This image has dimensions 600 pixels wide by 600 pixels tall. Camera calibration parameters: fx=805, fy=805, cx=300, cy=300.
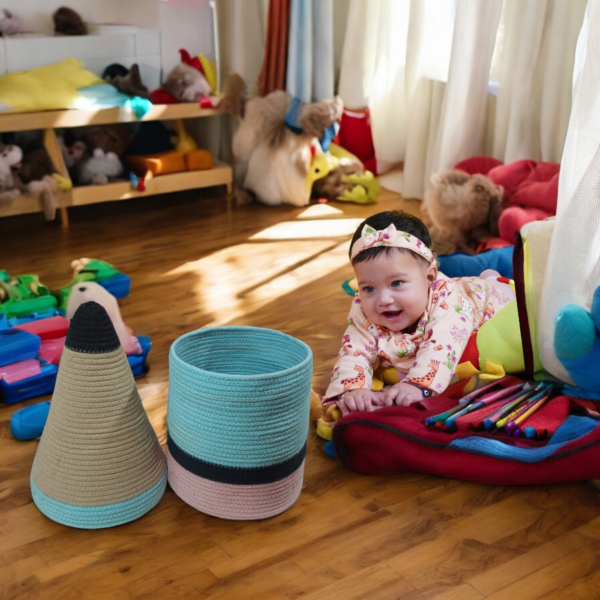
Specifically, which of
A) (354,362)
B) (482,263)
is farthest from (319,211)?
(354,362)

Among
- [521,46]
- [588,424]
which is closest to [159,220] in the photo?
[521,46]

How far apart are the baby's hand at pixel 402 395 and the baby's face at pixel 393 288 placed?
0.50ft

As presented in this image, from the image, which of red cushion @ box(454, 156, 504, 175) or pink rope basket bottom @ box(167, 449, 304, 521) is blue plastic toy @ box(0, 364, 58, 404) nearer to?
pink rope basket bottom @ box(167, 449, 304, 521)

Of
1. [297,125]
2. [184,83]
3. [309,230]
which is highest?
[184,83]

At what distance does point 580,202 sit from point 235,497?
2.98 feet

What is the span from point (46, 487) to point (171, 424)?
23cm

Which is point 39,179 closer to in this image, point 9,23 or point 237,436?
point 9,23

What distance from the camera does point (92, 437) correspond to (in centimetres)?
133

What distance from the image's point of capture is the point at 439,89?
3.26 m

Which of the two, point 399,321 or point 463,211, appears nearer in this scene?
point 399,321

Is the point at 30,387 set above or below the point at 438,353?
below

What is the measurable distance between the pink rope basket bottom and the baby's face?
46 centimetres

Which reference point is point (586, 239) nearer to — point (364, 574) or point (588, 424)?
point (588, 424)

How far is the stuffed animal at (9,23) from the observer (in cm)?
299
